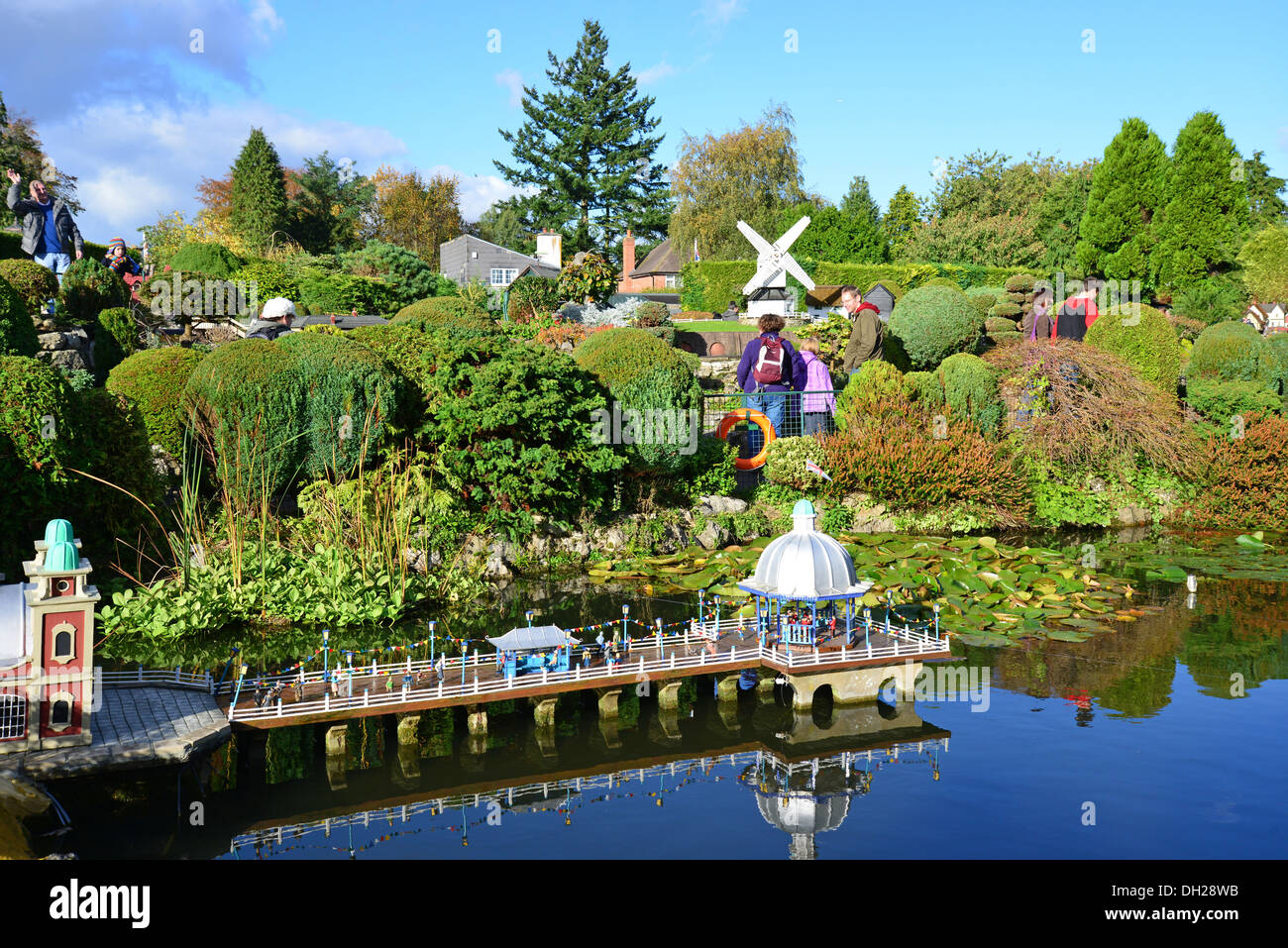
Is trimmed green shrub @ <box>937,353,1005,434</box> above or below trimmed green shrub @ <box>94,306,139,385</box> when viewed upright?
below

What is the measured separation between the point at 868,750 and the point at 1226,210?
46.3 m

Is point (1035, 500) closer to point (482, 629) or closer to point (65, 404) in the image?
point (482, 629)

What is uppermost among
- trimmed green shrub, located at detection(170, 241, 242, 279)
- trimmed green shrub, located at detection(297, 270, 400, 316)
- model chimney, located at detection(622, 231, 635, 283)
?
model chimney, located at detection(622, 231, 635, 283)

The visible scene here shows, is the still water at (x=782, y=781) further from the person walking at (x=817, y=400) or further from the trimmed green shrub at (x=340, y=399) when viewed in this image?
the person walking at (x=817, y=400)

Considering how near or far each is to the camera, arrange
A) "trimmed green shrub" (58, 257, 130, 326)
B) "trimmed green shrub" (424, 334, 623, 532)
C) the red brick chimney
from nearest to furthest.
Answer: "trimmed green shrub" (424, 334, 623, 532) < "trimmed green shrub" (58, 257, 130, 326) < the red brick chimney

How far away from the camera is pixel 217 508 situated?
2192cm

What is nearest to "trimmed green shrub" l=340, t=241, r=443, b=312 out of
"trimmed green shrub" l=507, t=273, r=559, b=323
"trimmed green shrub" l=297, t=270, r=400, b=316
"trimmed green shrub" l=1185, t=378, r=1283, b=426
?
"trimmed green shrub" l=297, t=270, r=400, b=316

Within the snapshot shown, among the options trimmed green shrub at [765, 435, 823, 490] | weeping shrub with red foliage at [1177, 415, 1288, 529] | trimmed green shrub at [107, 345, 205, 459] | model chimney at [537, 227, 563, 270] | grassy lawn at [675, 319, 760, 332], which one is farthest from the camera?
model chimney at [537, 227, 563, 270]

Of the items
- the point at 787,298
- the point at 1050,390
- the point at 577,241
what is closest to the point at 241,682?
the point at 1050,390

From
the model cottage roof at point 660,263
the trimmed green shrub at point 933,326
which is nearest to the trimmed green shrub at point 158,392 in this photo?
the trimmed green shrub at point 933,326

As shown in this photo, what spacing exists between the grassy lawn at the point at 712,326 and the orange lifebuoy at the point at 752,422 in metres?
11.5

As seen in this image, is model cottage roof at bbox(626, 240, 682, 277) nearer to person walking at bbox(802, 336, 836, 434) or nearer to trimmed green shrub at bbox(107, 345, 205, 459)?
person walking at bbox(802, 336, 836, 434)

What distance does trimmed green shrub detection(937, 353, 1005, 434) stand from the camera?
94.6 feet

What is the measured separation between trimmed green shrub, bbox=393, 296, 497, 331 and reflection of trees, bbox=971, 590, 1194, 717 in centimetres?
1468
